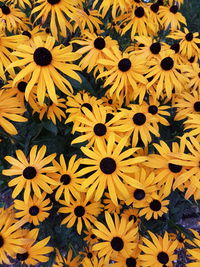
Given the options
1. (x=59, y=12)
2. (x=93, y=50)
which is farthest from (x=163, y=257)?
(x=59, y=12)

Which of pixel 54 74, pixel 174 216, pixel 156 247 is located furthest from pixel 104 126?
pixel 174 216

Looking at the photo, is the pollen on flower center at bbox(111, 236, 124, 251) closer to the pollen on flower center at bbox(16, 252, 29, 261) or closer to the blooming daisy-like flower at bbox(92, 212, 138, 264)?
the blooming daisy-like flower at bbox(92, 212, 138, 264)

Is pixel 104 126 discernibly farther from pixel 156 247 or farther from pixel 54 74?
pixel 156 247

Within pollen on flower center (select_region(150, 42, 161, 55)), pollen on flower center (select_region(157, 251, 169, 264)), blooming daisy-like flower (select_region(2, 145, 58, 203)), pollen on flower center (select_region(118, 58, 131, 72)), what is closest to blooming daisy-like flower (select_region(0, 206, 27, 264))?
blooming daisy-like flower (select_region(2, 145, 58, 203))

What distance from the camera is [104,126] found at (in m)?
1.44

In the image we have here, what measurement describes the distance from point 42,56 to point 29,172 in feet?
1.89

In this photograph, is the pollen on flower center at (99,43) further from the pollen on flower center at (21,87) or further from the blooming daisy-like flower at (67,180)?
the blooming daisy-like flower at (67,180)

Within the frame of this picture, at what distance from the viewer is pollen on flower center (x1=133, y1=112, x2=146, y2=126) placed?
5.00ft

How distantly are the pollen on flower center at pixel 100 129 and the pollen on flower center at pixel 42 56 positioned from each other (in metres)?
0.40

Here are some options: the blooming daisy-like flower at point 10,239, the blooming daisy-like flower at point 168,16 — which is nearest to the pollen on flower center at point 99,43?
the blooming daisy-like flower at point 168,16

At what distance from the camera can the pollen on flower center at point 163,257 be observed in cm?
148

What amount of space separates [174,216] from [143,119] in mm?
843

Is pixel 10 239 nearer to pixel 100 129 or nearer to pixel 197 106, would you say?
pixel 100 129

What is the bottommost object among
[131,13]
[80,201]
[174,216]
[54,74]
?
[174,216]
